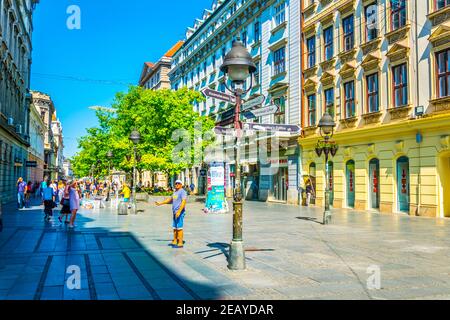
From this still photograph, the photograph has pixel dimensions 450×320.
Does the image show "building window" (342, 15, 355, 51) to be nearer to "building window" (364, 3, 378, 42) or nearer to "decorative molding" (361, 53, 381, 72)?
"building window" (364, 3, 378, 42)

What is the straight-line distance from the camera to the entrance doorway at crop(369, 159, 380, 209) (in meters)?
22.9

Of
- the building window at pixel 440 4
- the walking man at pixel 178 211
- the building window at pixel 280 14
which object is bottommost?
the walking man at pixel 178 211

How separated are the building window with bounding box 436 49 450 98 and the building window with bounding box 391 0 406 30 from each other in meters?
3.05

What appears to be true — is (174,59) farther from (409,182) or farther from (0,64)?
(409,182)

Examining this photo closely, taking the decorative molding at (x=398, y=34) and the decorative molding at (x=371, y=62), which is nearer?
the decorative molding at (x=398, y=34)

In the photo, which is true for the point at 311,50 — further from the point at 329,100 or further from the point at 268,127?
the point at 268,127

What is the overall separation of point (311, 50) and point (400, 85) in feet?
29.6

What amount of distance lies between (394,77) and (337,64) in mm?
4970

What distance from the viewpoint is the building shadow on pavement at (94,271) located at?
6.12 metres

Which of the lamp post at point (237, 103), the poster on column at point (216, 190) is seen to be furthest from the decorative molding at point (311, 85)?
the lamp post at point (237, 103)

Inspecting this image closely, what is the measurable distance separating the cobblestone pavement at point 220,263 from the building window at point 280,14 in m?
22.0

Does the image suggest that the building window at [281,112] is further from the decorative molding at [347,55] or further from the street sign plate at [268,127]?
the street sign plate at [268,127]

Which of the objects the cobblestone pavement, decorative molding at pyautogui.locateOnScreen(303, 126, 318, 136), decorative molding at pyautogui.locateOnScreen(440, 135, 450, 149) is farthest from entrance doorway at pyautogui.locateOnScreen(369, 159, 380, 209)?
the cobblestone pavement
